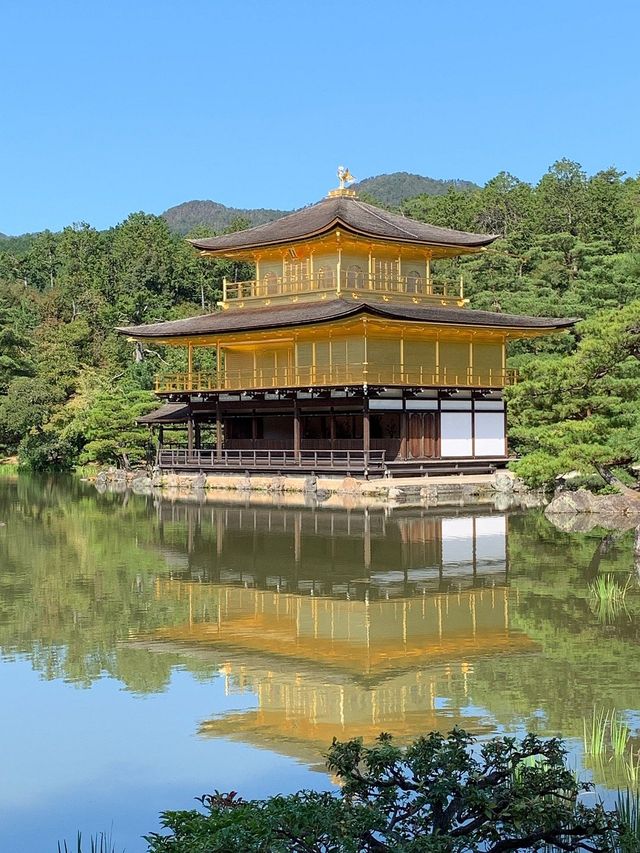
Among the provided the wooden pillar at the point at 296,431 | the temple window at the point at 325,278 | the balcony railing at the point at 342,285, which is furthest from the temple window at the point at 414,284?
the wooden pillar at the point at 296,431

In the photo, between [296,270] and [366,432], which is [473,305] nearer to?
[296,270]

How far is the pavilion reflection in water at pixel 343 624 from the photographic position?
10266 millimetres

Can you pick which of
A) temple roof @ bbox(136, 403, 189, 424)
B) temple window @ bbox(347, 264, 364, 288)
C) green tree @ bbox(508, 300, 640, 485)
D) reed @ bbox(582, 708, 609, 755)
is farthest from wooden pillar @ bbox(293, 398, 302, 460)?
reed @ bbox(582, 708, 609, 755)

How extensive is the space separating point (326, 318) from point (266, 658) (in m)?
23.8

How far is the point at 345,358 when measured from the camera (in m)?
37.5

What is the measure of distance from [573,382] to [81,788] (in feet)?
59.2

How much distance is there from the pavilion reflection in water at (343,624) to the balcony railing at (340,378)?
10.6 m

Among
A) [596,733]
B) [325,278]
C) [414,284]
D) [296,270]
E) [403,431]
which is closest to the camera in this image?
[596,733]

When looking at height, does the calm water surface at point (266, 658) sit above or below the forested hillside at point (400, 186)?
below

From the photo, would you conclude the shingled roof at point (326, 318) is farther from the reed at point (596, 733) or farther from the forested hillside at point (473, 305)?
the reed at point (596, 733)

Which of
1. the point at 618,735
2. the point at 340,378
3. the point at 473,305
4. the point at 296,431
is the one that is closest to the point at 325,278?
the point at 340,378

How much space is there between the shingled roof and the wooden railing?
4150mm

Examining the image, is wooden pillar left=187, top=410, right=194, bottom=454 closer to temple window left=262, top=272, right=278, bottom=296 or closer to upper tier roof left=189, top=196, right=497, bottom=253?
temple window left=262, top=272, right=278, bottom=296

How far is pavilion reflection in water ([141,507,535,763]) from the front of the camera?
1027cm
